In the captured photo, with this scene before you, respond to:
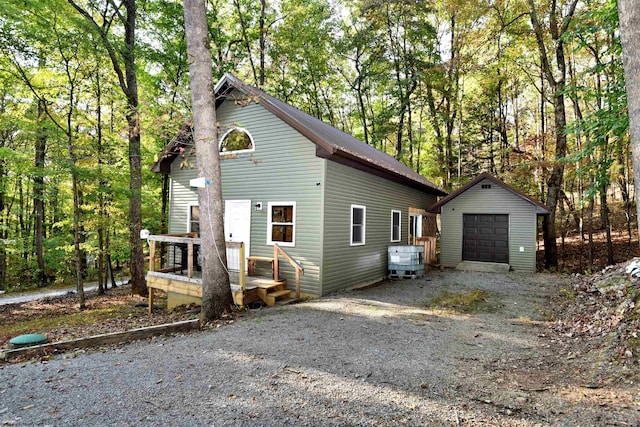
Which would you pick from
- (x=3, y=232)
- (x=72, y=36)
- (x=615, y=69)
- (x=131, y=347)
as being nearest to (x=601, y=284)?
(x=615, y=69)

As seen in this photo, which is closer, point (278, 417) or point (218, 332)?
point (278, 417)

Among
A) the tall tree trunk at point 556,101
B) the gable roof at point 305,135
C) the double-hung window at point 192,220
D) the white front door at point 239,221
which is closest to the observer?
the gable roof at point 305,135

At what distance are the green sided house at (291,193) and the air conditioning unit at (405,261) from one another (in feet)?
1.89

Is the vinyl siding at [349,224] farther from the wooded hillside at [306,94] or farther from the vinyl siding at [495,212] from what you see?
the wooded hillside at [306,94]

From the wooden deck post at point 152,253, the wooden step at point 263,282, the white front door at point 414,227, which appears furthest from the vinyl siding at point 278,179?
the white front door at point 414,227

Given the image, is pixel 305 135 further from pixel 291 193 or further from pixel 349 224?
pixel 349 224

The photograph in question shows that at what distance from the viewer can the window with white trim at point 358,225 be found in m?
9.47

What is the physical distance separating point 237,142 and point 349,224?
3848mm

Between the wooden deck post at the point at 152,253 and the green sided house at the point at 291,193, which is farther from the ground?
the green sided house at the point at 291,193

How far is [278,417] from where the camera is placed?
8.57 ft

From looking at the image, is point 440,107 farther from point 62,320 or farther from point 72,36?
point 62,320

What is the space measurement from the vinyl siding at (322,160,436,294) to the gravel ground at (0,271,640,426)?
3.10 meters

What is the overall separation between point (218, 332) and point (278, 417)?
2790 mm

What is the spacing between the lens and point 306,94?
67.7 ft
